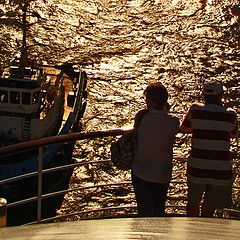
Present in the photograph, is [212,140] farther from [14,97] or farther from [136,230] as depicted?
[14,97]

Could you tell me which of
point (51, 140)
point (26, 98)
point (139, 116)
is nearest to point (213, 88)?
point (139, 116)

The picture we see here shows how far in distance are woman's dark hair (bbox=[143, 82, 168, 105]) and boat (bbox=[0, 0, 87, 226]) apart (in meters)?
14.9

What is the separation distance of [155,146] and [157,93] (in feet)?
1.52

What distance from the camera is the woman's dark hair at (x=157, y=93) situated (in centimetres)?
564

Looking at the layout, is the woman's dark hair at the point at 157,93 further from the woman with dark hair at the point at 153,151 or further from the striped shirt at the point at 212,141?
the striped shirt at the point at 212,141

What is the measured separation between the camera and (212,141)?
5809 millimetres

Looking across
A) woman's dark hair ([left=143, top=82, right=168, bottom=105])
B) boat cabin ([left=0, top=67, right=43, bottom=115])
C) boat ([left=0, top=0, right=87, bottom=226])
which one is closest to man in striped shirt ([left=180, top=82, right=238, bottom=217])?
woman's dark hair ([left=143, top=82, right=168, bottom=105])

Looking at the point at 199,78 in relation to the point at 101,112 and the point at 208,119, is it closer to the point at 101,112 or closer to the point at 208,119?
the point at 101,112

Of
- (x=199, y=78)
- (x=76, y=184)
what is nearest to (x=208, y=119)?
(x=76, y=184)

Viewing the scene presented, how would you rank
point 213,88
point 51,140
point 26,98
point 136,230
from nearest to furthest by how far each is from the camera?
point 136,230 → point 51,140 → point 213,88 → point 26,98

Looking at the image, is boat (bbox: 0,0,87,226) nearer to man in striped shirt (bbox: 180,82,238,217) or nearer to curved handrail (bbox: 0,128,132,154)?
curved handrail (bbox: 0,128,132,154)

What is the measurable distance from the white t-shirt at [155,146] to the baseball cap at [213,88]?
351mm

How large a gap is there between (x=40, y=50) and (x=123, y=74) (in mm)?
4521

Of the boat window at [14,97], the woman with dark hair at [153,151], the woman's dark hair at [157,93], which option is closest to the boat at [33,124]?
the boat window at [14,97]
